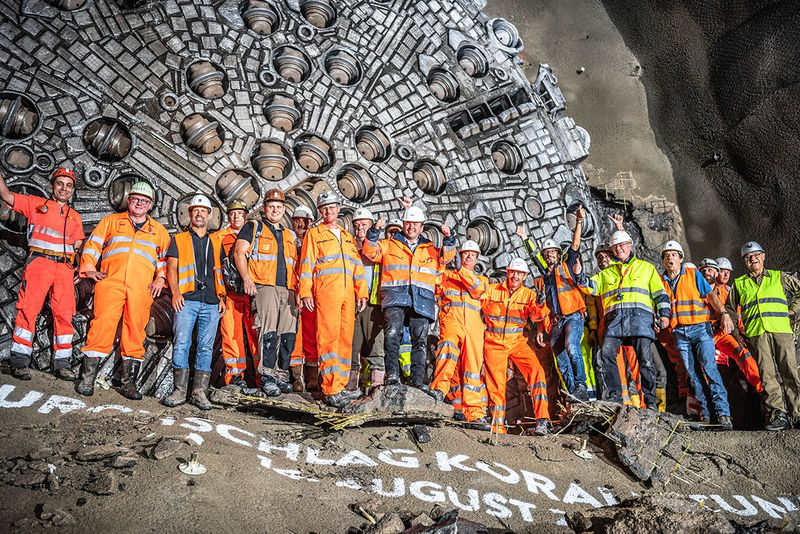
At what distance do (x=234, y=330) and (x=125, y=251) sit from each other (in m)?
1.27

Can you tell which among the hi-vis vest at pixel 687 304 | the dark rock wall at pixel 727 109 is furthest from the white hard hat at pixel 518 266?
the dark rock wall at pixel 727 109

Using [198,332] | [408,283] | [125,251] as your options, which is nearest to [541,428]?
[408,283]

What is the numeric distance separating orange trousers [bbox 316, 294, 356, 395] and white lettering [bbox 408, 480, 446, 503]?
1519 mm

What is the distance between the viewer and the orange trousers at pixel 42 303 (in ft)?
18.5

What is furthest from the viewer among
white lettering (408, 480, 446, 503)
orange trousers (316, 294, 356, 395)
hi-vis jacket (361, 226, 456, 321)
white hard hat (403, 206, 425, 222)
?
white hard hat (403, 206, 425, 222)

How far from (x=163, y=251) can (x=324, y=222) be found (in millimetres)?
1613

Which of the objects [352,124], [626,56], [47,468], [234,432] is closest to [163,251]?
[234,432]

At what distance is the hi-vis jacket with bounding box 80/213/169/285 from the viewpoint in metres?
5.76

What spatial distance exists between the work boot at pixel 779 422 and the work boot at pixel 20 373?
23.9 feet

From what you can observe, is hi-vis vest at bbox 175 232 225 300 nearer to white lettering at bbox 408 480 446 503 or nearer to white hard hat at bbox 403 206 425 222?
white hard hat at bbox 403 206 425 222

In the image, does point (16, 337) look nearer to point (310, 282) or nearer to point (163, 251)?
point (163, 251)

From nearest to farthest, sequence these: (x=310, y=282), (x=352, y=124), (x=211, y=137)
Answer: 1. (x=310, y=282)
2. (x=211, y=137)
3. (x=352, y=124)

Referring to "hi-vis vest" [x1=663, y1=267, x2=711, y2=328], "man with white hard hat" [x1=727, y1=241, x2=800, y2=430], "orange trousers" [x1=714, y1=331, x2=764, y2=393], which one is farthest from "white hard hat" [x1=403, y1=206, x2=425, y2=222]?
"orange trousers" [x1=714, y1=331, x2=764, y2=393]

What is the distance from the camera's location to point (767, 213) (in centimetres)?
1063
